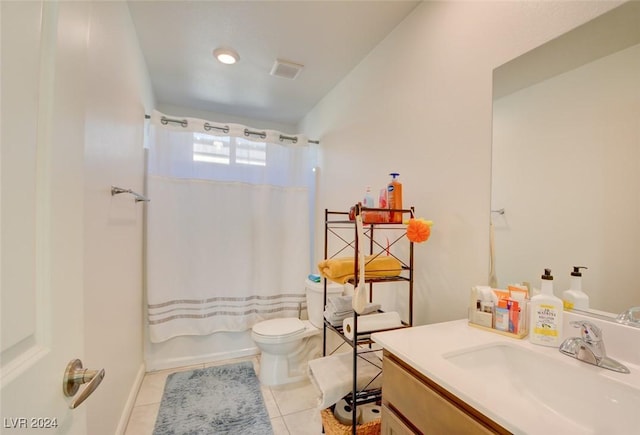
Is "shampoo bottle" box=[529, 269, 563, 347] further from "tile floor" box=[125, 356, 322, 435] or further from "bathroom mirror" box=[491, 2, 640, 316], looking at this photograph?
"tile floor" box=[125, 356, 322, 435]

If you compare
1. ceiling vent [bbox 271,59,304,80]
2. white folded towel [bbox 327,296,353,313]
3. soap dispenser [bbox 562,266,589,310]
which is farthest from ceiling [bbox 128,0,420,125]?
white folded towel [bbox 327,296,353,313]

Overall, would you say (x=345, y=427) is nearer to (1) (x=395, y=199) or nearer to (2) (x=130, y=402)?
(1) (x=395, y=199)

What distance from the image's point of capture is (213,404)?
1.82m

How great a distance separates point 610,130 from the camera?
0.84 metres

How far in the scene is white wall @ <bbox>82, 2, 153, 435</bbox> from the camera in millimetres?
1118

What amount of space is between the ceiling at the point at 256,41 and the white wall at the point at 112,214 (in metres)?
0.21

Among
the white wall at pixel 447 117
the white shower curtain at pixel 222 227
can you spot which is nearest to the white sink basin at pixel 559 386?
the white wall at pixel 447 117

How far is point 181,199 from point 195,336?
3.94 ft

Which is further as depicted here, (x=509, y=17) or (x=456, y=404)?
(x=509, y=17)

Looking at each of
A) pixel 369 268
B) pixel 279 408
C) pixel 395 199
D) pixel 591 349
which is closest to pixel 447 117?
pixel 395 199

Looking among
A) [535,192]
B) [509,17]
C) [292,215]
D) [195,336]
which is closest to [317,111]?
[292,215]

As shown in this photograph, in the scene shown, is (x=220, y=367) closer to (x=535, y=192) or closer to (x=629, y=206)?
(x=535, y=192)

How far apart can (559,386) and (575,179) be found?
64cm

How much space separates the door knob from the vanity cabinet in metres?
0.78
